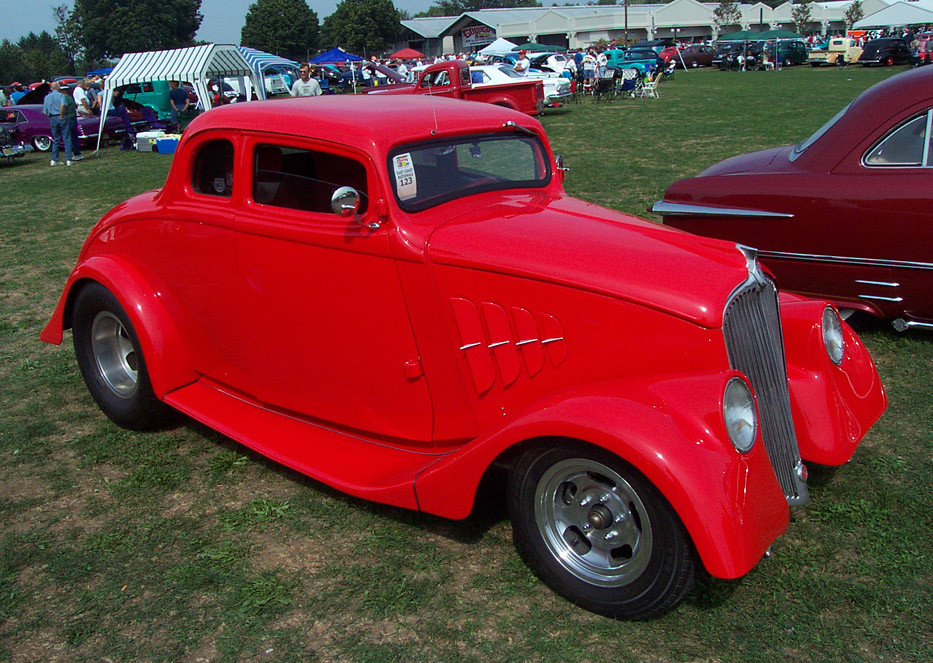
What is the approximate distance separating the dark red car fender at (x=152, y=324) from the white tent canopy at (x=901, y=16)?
53.6m

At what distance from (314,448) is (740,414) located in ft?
6.51

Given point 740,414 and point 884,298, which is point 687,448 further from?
point 884,298

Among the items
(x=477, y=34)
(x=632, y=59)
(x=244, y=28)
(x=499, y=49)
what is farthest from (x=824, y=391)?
(x=244, y=28)

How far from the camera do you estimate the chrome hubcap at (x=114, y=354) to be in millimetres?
4566

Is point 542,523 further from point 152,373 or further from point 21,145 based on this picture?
point 21,145

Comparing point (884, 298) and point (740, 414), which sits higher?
point (740, 414)

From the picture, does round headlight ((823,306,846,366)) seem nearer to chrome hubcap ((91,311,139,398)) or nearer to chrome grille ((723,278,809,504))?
chrome grille ((723,278,809,504))

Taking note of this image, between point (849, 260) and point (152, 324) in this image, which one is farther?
point (849, 260)

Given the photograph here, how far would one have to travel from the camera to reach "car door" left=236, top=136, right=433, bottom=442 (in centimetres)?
328

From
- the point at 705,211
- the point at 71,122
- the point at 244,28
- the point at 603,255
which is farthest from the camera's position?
the point at 244,28

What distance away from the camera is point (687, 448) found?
249 cm

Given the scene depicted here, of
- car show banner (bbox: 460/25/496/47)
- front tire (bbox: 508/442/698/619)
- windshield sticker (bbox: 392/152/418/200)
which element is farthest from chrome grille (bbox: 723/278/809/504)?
car show banner (bbox: 460/25/496/47)

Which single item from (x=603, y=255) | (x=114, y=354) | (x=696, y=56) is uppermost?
(x=696, y=56)

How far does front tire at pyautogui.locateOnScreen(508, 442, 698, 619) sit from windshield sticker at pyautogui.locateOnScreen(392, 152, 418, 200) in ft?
4.20
